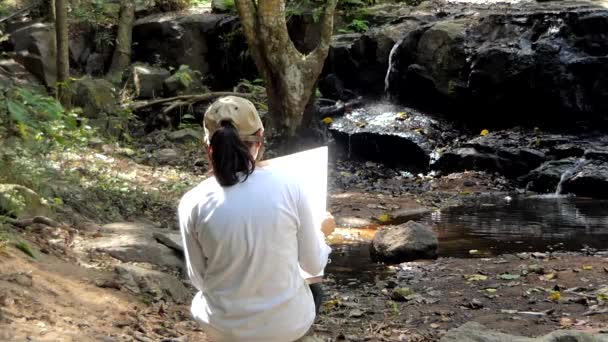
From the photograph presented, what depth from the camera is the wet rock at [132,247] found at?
18.7ft

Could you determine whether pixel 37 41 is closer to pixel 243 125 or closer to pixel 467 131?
pixel 467 131

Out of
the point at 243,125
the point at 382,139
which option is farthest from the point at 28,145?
the point at 382,139

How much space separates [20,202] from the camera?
5.32 m

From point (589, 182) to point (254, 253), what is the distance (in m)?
10.0

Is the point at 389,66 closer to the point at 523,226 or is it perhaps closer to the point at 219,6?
the point at 219,6

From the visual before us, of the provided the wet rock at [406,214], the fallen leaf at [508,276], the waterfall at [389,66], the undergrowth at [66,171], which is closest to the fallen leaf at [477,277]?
the fallen leaf at [508,276]

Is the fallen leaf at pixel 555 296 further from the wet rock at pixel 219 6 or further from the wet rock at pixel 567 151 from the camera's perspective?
the wet rock at pixel 219 6

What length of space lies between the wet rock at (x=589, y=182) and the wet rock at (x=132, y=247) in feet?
24.3

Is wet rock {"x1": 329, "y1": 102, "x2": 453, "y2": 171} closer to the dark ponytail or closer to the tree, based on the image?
the tree

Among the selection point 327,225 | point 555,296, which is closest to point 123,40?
point 555,296

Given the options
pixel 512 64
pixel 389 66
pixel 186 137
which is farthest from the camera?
pixel 389 66

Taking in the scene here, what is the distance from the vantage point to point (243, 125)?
96.0 inches

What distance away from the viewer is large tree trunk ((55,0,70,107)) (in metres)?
11.4

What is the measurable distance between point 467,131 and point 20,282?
36.4 feet
